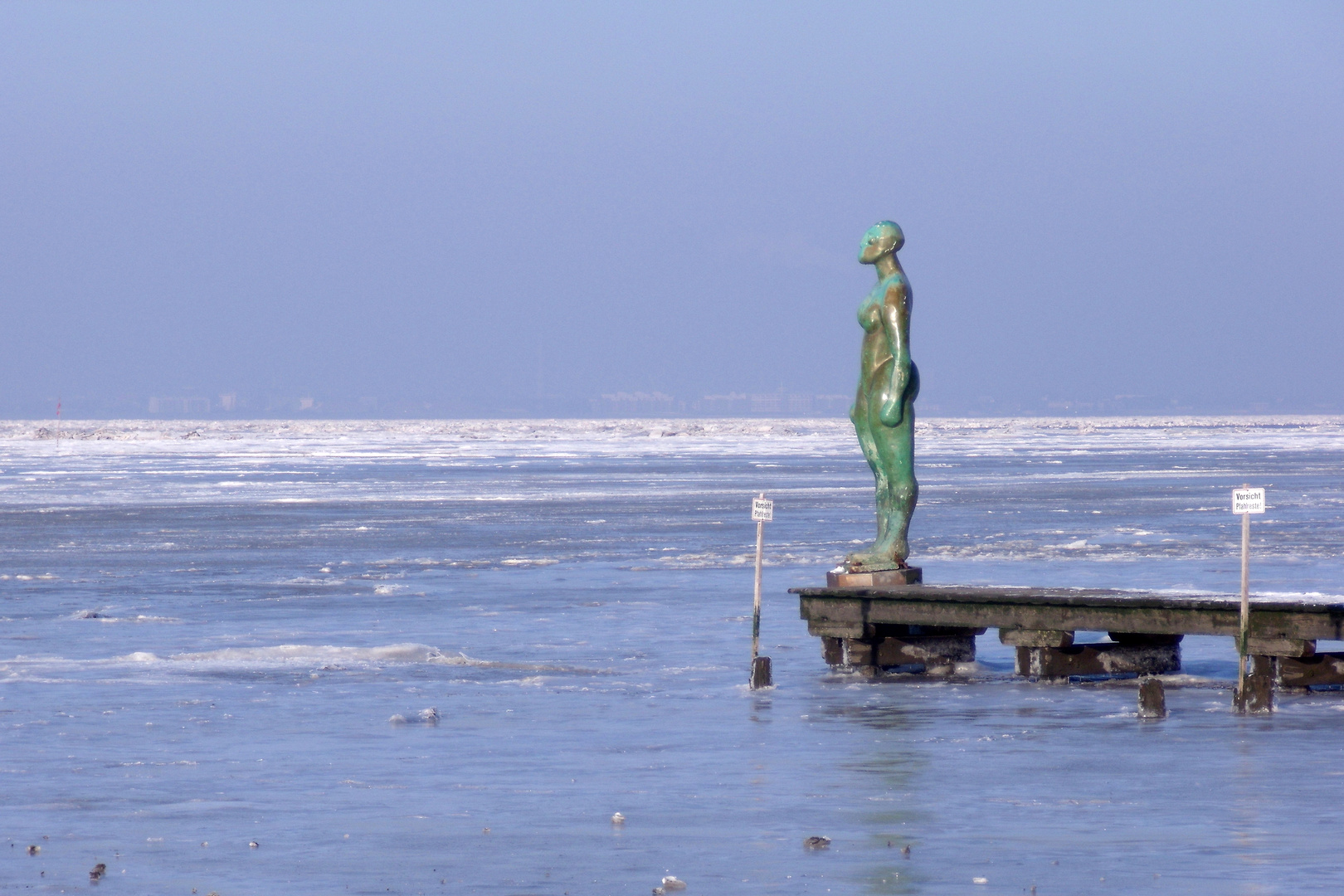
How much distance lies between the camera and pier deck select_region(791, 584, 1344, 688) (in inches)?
535

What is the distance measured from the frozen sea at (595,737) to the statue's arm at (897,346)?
212 centimetres

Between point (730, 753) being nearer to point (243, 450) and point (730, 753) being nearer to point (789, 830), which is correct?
point (789, 830)

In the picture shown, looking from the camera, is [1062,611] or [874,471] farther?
[874,471]

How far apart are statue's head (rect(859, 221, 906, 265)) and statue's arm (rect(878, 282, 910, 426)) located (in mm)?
346

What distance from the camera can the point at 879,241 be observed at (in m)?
15.6

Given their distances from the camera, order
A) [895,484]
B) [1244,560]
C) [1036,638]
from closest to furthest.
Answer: [1244,560]
[1036,638]
[895,484]

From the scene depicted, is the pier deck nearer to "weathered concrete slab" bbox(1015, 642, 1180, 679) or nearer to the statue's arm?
"weathered concrete slab" bbox(1015, 642, 1180, 679)

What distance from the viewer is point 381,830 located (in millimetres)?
9070

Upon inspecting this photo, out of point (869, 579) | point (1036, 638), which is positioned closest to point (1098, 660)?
point (1036, 638)

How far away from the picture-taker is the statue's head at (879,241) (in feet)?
51.1

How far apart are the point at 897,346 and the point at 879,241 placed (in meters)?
0.89

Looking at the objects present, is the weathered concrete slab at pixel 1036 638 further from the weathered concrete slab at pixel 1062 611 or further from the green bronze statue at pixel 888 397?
the green bronze statue at pixel 888 397

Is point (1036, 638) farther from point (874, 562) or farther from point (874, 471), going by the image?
point (874, 471)

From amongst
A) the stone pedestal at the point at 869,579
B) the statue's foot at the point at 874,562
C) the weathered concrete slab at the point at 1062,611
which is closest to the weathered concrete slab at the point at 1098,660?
the weathered concrete slab at the point at 1062,611
